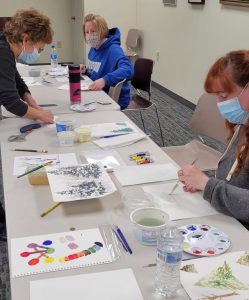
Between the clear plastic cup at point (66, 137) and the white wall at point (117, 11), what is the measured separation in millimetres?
4754

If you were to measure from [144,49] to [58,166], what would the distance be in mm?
4853

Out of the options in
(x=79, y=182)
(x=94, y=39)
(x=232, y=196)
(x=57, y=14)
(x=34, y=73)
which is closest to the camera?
(x=232, y=196)

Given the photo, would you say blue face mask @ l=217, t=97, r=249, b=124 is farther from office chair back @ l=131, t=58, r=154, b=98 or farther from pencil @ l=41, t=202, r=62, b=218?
office chair back @ l=131, t=58, r=154, b=98

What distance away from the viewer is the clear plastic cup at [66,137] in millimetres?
1838

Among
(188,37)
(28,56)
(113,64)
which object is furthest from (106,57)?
(188,37)

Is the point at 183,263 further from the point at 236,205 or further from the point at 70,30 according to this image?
the point at 70,30

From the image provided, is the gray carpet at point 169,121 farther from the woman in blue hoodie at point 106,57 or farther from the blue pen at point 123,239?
the blue pen at point 123,239

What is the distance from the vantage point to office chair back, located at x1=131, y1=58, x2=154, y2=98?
11.5 ft

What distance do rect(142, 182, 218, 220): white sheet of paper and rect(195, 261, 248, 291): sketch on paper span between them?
0.93 feet

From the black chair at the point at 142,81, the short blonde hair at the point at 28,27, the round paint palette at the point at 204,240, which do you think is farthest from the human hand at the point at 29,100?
the round paint palette at the point at 204,240

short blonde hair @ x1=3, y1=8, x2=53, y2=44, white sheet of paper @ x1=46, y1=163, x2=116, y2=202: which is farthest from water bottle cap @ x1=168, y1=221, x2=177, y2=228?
short blonde hair @ x1=3, y1=8, x2=53, y2=44

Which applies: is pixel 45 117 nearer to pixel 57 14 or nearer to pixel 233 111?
pixel 233 111

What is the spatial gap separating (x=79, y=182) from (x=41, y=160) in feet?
1.12

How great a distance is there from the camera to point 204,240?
1.13 m
